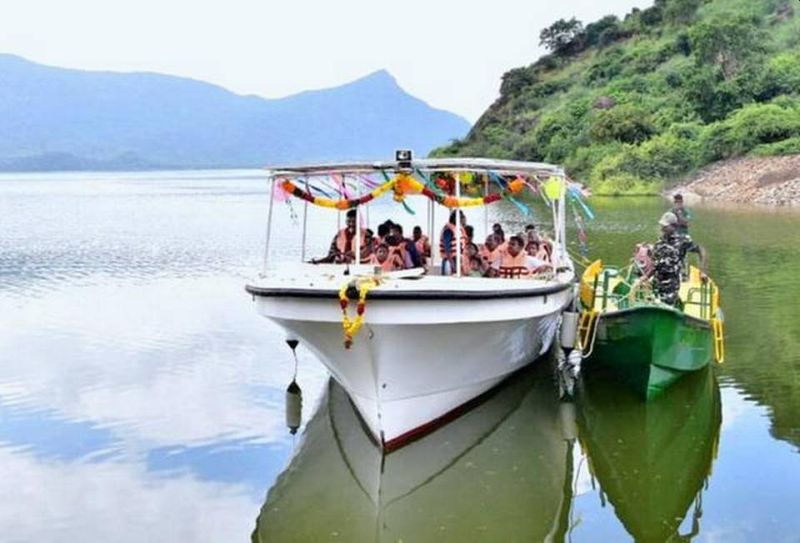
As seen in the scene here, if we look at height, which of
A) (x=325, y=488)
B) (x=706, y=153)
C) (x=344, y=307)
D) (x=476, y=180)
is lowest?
(x=325, y=488)

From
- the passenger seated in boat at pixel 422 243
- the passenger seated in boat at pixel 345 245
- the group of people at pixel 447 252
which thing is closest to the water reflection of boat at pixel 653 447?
the group of people at pixel 447 252

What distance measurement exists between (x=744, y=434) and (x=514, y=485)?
3.16m

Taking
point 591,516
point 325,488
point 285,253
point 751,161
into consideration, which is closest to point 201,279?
point 285,253

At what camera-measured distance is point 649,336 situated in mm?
12570

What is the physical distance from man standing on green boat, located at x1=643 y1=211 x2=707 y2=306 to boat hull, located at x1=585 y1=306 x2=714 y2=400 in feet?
2.18

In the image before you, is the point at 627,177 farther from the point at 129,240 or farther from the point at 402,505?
the point at 402,505

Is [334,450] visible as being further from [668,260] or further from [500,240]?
[668,260]

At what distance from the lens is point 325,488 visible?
1077 centimetres

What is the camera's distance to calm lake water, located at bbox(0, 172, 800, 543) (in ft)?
32.1

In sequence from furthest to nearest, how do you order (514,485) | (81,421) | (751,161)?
1. (751,161)
2. (81,421)
3. (514,485)

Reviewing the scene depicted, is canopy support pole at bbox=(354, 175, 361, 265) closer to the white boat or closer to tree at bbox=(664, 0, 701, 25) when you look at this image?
the white boat

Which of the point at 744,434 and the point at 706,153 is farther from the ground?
the point at 706,153

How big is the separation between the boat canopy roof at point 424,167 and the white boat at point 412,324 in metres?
0.02

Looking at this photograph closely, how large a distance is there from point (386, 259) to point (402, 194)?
3.90 ft
